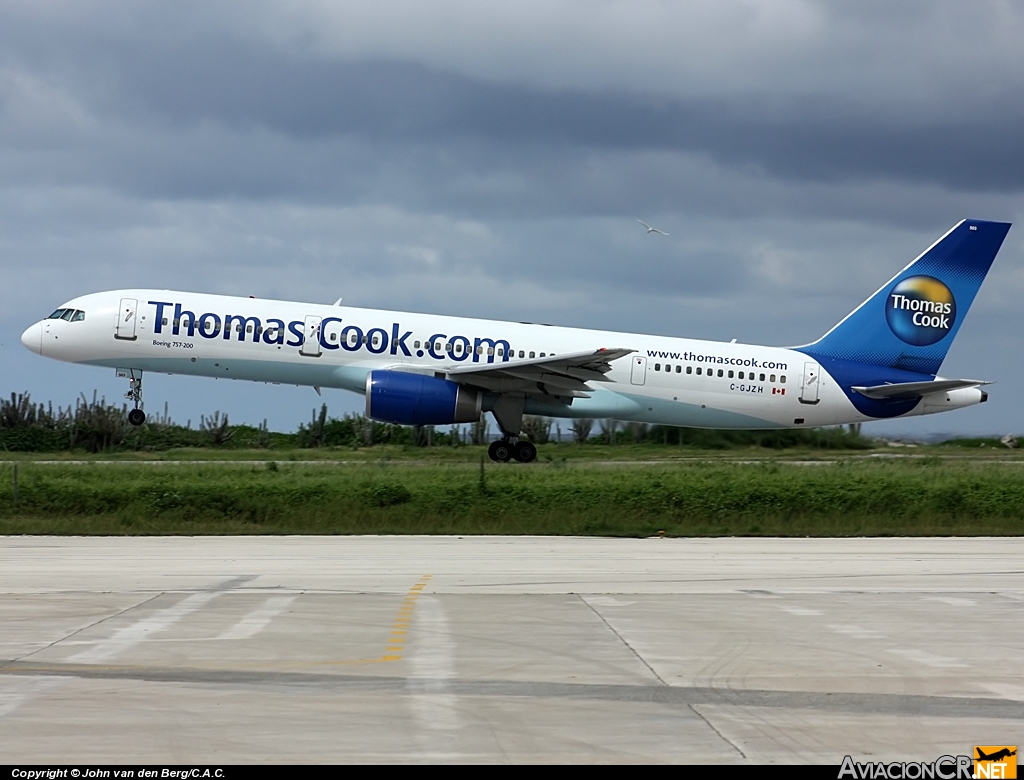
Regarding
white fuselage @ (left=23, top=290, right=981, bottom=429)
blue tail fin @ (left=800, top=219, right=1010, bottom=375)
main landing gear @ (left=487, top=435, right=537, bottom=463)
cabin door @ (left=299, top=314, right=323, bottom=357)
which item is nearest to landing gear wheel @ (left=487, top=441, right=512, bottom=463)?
main landing gear @ (left=487, top=435, right=537, bottom=463)

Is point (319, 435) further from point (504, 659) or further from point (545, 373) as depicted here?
point (504, 659)

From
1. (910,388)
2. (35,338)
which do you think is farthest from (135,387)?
(910,388)

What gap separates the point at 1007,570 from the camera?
18.3 meters

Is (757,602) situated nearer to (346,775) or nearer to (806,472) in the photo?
(346,775)

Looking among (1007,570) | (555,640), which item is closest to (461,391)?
(1007,570)

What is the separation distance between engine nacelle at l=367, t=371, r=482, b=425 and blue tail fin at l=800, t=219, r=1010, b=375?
11.0 m

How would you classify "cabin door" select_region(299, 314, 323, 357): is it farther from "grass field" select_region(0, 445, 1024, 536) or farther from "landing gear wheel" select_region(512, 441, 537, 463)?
"landing gear wheel" select_region(512, 441, 537, 463)

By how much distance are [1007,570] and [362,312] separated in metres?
20.2

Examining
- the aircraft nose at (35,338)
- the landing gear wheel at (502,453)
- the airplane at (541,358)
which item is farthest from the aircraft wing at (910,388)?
the aircraft nose at (35,338)

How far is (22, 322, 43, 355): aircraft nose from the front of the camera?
35344 mm

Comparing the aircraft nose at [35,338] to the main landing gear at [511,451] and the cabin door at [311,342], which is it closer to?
the cabin door at [311,342]

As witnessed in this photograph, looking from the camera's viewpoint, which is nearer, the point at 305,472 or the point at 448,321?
the point at 305,472

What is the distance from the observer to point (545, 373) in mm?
33000

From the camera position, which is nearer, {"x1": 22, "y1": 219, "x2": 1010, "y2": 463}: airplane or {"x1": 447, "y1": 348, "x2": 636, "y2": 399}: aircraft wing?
{"x1": 447, "y1": 348, "x2": 636, "y2": 399}: aircraft wing
